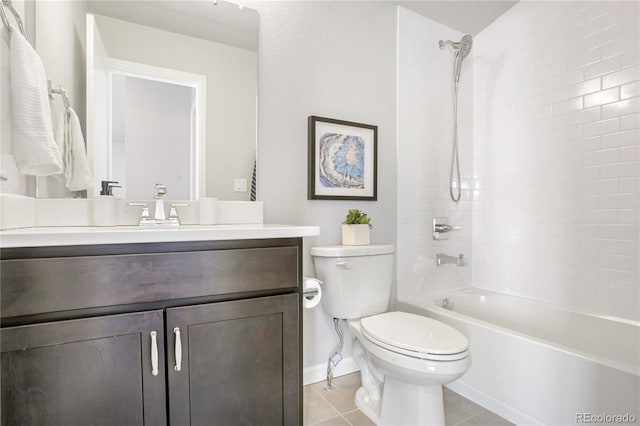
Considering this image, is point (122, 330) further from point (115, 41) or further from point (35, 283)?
point (115, 41)

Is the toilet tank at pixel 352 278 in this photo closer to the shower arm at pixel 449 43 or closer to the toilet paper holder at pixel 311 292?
the toilet paper holder at pixel 311 292

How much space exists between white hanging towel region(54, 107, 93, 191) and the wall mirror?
0.05 meters

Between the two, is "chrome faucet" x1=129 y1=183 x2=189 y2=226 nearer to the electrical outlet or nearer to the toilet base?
the electrical outlet

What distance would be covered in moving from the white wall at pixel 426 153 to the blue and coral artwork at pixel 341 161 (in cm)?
33

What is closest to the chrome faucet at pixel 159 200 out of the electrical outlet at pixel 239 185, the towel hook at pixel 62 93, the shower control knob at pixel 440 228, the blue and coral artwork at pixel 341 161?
the electrical outlet at pixel 239 185

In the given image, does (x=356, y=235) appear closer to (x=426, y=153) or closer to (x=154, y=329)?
(x=426, y=153)

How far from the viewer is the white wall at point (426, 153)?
2.21m

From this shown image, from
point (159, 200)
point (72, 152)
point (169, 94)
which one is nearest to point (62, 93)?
point (72, 152)

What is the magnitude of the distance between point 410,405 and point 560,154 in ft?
5.57

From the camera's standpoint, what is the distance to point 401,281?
219cm

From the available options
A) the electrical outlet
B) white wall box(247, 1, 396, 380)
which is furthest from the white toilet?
the electrical outlet

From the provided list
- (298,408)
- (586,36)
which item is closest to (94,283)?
(298,408)

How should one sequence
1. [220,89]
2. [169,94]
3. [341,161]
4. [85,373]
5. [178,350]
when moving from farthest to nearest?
[341,161], [220,89], [169,94], [178,350], [85,373]

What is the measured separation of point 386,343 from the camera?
139 centimetres
